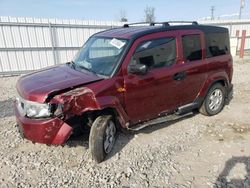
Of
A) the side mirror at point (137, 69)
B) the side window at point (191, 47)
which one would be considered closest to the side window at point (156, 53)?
the side mirror at point (137, 69)

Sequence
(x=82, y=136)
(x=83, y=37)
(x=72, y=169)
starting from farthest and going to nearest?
(x=83, y=37) < (x=82, y=136) < (x=72, y=169)

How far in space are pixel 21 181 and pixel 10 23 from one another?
8383 mm

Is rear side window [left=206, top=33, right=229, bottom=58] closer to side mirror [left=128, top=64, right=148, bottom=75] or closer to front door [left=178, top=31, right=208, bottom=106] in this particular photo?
front door [left=178, top=31, right=208, bottom=106]

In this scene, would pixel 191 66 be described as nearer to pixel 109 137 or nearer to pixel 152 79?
pixel 152 79

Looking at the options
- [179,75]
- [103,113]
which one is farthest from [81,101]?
[179,75]

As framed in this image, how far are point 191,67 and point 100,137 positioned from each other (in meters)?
2.30

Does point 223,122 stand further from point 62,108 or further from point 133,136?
point 62,108

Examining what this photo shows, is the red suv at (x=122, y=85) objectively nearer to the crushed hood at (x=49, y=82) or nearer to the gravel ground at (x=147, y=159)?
the crushed hood at (x=49, y=82)

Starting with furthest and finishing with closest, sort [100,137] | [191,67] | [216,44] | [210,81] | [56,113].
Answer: [216,44] < [210,81] < [191,67] < [100,137] < [56,113]

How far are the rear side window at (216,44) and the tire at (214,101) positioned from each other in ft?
2.40

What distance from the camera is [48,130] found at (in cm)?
328

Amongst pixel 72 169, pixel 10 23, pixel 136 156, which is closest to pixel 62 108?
pixel 72 169

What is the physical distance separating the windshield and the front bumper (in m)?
1.04

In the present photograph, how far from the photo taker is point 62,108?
3.21 meters
